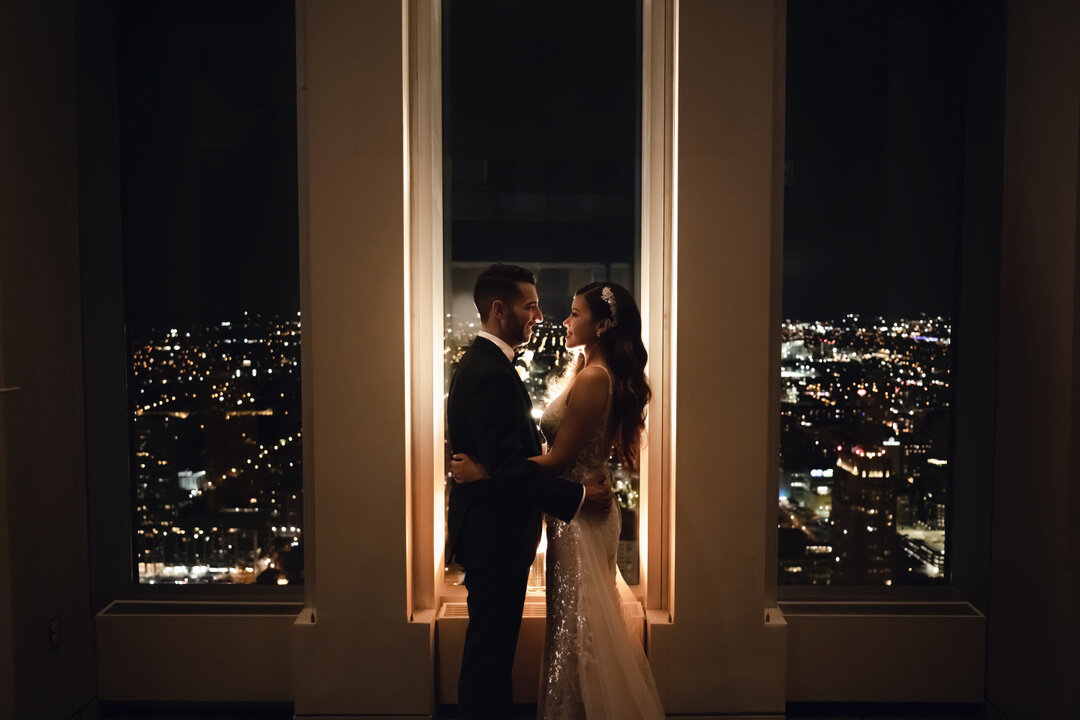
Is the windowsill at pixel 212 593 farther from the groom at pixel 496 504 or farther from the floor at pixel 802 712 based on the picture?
the groom at pixel 496 504

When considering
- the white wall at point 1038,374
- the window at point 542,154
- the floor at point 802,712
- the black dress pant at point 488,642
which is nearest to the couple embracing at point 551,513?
the black dress pant at point 488,642

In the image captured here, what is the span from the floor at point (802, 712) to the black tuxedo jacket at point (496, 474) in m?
1.34

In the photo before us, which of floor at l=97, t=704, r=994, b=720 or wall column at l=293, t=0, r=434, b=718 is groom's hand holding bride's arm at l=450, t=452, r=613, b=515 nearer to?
wall column at l=293, t=0, r=434, b=718

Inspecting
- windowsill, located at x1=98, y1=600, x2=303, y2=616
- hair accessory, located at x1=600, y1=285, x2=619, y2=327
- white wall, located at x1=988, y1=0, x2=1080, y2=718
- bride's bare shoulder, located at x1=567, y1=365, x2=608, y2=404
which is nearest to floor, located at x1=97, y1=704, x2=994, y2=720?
white wall, located at x1=988, y1=0, x2=1080, y2=718

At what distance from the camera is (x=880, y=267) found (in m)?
2.67

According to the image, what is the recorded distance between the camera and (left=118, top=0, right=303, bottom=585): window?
260 centimetres

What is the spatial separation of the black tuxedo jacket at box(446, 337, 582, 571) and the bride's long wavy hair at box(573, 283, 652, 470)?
0.32 metres

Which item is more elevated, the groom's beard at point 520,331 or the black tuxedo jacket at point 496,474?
the groom's beard at point 520,331

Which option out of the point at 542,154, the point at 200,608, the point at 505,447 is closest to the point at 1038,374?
the point at 505,447

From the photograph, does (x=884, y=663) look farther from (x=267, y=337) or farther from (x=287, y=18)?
(x=287, y=18)

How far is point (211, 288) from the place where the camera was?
2672 millimetres

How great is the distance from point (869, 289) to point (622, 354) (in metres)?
1.37

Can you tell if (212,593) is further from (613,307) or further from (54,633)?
(613,307)

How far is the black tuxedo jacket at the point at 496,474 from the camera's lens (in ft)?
6.23
